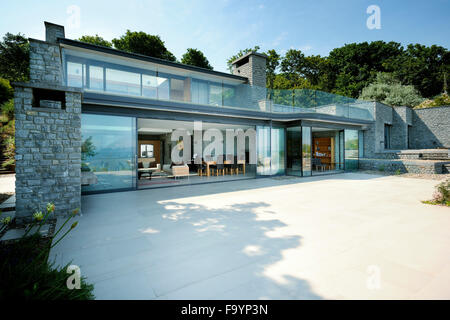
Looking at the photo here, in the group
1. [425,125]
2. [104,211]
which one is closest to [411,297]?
[104,211]

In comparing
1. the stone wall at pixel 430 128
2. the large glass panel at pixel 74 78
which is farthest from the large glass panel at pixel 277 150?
the stone wall at pixel 430 128

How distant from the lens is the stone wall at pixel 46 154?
414 centimetres

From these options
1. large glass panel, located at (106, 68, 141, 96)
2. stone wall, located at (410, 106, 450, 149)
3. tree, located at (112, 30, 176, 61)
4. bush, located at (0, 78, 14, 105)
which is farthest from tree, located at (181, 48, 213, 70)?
stone wall, located at (410, 106, 450, 149)

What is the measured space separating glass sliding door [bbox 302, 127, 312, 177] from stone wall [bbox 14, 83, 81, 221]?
30.8 feet

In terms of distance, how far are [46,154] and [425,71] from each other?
39.2 metres

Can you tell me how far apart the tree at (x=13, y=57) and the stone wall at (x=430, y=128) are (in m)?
35.7

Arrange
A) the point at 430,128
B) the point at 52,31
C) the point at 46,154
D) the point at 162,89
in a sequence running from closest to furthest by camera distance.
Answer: the point at 46,154
the point at 162,89
the point at 52,31
the point at 430,128

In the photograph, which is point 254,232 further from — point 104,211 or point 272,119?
point 272,119

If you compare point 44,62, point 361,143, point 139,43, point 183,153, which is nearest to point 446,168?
point 361,143

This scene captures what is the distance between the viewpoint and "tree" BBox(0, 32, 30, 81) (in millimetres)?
20750

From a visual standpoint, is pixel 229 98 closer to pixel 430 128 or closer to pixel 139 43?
pixel 430 128

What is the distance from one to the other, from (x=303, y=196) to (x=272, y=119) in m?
5.18

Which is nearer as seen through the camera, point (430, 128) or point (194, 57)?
point (430, 128)

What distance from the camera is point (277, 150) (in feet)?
36.2
